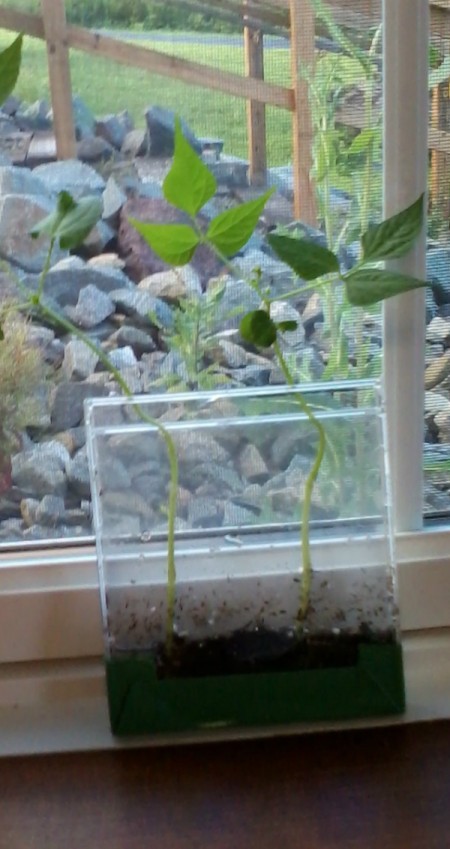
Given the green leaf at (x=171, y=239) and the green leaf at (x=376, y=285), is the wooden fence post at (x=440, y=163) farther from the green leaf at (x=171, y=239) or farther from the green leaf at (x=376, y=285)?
the green leaf at (x=171, y=239)

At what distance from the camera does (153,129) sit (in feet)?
2.82

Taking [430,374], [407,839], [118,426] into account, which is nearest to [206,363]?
[118,426]

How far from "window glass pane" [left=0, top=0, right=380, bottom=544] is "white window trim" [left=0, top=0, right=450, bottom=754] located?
0.03 metres

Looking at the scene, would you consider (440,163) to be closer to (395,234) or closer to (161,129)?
(395,234)

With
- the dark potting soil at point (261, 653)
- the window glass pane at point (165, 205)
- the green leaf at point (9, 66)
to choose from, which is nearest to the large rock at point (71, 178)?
the window glass pane at point (165, 205)

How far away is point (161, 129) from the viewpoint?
2.81ft

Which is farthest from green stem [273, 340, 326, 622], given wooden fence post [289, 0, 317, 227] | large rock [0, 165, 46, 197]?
large rock [0, 165, 46, 197]

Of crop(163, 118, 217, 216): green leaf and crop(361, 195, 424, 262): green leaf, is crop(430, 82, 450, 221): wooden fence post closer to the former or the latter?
crop(361, 195, 424, 262): green leaf

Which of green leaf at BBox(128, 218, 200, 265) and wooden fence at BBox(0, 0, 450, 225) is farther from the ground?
wooden fence at BBox(0, 0, 450, 225)

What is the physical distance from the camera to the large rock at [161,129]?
2.81ft

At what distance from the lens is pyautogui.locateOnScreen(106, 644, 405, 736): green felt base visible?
83 centimetres

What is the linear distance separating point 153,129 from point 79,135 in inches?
2.6

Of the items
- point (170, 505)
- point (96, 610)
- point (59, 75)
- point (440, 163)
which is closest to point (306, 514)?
point (170, 505)

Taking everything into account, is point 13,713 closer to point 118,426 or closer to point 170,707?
point 170,707
